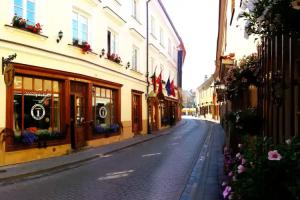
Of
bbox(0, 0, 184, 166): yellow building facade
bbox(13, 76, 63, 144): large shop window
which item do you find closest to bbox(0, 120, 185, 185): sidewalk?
bbox(0, 0, 184, 166): yellow building facade

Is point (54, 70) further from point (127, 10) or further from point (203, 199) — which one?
point (127, 10)

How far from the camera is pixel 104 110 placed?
21047 mm

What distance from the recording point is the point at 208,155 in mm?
16562

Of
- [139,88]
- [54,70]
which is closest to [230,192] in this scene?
[54,70]

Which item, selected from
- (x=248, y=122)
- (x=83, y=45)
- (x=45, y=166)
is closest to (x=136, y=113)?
(x=83, y=45)

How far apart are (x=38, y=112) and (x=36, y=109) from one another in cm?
14

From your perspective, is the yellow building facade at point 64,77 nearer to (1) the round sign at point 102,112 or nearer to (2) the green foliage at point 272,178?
(1) the round sign at point 102,112

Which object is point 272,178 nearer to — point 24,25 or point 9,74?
point 9,74

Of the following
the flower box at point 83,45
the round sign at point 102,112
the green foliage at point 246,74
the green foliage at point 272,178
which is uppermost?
the flower box at point 83,45

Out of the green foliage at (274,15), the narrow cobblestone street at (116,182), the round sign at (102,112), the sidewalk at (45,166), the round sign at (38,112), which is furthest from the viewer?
the round sign at (102,112)

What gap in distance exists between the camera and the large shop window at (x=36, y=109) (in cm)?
1359

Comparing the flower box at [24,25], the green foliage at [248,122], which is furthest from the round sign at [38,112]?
the green foliage at [248,122]

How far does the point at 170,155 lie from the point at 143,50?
14075mm

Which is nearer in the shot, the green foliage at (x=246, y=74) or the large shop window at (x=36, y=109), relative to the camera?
the green foliage at (x=246, y=74)
